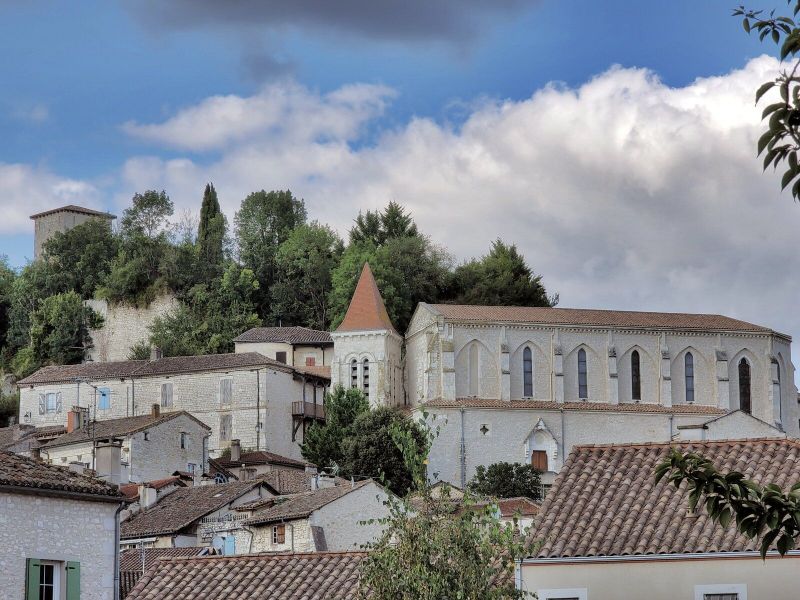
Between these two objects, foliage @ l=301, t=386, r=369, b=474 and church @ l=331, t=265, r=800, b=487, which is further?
church @ l=331, t=265, r=800, b=487

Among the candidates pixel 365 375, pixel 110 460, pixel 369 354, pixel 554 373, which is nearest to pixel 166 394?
pixel 365 375

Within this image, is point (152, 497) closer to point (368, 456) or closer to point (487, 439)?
point (368, 456)

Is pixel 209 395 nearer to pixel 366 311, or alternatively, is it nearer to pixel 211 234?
pixel 366 311

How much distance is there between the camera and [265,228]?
11419cm

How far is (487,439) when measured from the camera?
87562 millimetres

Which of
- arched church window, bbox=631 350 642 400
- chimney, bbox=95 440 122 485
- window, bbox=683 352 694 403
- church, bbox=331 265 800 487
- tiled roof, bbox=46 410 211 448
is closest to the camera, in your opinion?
chimney, bbox=95 440 122 485

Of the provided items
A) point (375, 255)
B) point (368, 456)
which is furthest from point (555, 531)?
point (375, 255)

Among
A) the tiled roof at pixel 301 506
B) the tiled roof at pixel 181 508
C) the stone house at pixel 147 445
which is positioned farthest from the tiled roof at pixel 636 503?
the stone house at pixel 147 445

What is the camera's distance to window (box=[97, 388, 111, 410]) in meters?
89.9

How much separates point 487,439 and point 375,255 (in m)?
19.9

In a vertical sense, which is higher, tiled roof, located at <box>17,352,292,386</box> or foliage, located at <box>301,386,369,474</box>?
tiled roof, located at <box>17,352,292,386</box>

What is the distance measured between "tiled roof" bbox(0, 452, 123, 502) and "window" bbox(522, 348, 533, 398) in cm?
7106

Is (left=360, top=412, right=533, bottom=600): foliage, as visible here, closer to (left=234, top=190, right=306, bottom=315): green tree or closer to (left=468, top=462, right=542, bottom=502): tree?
(left=468, top=462, right=542, bottom=502): tree

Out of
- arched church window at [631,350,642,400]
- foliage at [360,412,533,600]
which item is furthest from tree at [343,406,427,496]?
foliage at [360,412,533,600]
